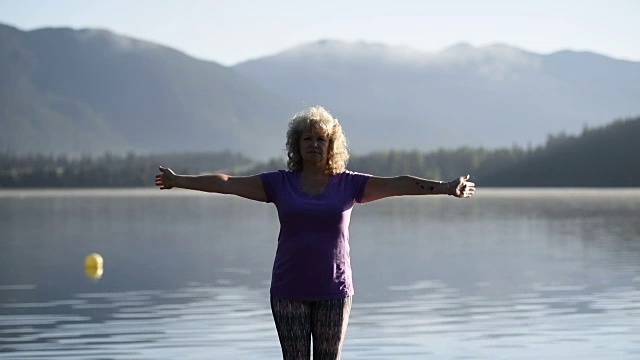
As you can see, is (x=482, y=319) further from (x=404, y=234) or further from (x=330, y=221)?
(x=404, y=234)

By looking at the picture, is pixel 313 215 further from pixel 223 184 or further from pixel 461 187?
pixel 461 187

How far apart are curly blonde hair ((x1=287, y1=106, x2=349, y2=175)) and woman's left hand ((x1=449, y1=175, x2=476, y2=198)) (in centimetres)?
62

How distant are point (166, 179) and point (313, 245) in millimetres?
964

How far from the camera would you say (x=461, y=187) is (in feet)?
24.9

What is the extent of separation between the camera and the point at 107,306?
856 inches

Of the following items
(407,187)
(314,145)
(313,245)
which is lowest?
(313,245)

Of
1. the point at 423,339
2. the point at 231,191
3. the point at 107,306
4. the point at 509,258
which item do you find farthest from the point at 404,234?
the point at 231,191

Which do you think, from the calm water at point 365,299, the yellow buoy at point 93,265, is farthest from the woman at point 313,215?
the yellow buoy at point 93,265

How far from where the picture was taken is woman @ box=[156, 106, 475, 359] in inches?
287

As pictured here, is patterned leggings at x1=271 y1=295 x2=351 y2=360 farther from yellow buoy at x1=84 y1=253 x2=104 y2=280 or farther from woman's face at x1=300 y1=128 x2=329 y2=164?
yellow buoy at x1=84 y1=253 x2=104 y2=280

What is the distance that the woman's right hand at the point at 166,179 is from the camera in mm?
7531

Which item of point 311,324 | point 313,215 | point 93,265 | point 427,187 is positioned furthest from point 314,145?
point 93,265

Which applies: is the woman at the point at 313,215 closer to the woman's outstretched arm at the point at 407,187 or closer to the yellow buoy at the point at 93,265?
the woman's outstretched arm at the point at 407,187

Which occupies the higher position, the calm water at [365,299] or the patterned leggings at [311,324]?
the patterned leggings at [311,324]
